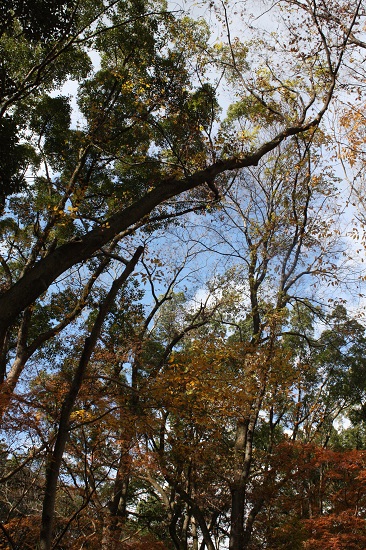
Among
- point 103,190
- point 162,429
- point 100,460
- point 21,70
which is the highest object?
point 21,70

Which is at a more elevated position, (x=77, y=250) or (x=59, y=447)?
(x=77, y=250)

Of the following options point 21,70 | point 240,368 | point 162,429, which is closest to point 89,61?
point 21,70

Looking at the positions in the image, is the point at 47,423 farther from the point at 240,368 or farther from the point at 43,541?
the point at 240,368

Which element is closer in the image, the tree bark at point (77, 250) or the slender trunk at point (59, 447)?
the tree bark at point (77, 250)

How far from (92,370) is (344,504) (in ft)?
18.0

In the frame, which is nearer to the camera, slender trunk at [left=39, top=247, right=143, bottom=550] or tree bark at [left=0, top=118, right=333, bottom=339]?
tree bark at [left=0, top=118, right=333, bottom=339]

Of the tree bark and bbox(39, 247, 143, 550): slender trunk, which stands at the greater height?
the tree bark

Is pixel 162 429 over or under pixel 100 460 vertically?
over

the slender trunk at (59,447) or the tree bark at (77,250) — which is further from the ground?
the tree bark at (77,250)

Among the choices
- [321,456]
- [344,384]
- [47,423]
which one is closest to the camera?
[47,423]

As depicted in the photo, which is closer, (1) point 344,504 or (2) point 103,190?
(1) point 344,504

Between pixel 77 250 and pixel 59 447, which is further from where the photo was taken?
pixel 59 447

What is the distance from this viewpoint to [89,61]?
8.92 m

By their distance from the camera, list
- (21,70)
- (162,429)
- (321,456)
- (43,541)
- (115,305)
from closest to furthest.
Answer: (43,541) < (321,456) < (21,70) < (162,429) < (115,305)
